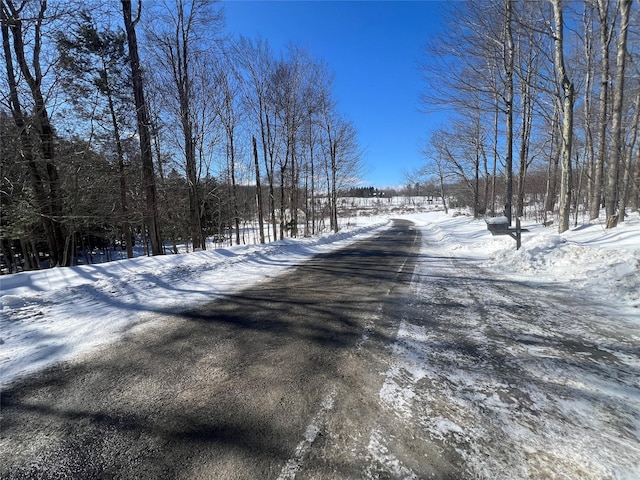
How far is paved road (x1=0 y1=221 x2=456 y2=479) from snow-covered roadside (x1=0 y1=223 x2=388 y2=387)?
1.62 feet

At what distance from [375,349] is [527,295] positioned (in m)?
3.70

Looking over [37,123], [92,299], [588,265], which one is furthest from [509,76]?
[37,123]

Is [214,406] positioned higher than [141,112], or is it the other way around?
[141,112]

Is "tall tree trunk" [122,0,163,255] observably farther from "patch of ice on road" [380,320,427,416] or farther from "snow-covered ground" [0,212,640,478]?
"patch of ice on road" [380,320,427,416]

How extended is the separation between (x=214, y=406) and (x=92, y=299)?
13.5 ft

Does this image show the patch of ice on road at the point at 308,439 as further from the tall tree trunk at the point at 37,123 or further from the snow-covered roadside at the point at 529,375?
the tall tree trunk at the point at 37,123

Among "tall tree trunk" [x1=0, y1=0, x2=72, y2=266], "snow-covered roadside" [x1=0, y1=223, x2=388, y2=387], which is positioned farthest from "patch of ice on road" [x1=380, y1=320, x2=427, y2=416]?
"tall tree trunk" [x1=0, y1=0, x2=72, y2=266]

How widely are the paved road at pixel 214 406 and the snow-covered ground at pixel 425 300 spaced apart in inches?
13.3

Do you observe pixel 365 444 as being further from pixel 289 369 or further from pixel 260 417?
pixel 289 369

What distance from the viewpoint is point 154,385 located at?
97.3 inches

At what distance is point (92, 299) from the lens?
4.84m

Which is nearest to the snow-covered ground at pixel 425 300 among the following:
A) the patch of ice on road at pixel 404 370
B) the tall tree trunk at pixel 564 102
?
the patch of ice on road at pixel 404 370

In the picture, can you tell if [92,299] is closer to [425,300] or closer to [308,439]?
[308,439]

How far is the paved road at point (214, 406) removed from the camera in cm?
166
